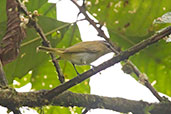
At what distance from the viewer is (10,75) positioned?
2.53 meters

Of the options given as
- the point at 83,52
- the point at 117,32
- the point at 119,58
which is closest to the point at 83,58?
the point at 83,52

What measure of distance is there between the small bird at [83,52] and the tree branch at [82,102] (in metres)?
0.63

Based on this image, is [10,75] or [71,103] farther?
[10,75]

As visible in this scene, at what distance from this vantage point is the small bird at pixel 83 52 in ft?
7.81

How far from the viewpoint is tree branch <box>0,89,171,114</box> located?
1646mm

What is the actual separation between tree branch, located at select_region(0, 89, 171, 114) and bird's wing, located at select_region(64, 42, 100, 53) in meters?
0.73

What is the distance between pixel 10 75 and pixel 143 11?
1000 millimetres

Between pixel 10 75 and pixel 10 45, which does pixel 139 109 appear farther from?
pixel 10 75

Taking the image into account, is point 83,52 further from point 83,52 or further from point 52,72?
point 52,72

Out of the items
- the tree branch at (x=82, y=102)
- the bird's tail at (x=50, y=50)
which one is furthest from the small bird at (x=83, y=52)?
the tree branch at (x=82, y=102)

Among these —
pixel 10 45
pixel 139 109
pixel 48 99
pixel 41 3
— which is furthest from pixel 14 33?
pixel 139 109

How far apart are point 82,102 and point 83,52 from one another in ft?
2.83

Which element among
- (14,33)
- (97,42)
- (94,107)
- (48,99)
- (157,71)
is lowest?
(157,71)

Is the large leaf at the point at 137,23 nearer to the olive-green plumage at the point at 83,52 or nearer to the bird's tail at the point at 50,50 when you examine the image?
the olive-green plumage at the point at 83,52
